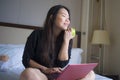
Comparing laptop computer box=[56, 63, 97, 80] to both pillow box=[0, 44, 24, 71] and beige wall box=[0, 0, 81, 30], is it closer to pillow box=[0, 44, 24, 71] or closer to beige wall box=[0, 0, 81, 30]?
pillow box=[0, 44, 24, 71]

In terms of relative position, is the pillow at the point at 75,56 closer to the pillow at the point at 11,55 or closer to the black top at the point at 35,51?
the pillow at the point at 11,55

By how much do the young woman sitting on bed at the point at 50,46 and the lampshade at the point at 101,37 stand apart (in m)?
1.56

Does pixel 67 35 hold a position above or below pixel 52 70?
above

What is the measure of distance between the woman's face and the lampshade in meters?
1.61

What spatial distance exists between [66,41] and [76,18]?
1.72 metres

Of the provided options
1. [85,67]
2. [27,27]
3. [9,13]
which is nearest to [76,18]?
[27,27]

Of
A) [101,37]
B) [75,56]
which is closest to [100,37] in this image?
[101,37]

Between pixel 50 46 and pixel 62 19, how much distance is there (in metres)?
0.22

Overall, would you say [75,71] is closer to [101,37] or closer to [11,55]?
[11,55]

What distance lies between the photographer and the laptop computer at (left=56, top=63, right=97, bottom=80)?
1.18 m

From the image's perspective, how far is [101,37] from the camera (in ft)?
9.78

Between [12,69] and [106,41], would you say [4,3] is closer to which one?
[12,69]

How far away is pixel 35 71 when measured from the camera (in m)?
1.20

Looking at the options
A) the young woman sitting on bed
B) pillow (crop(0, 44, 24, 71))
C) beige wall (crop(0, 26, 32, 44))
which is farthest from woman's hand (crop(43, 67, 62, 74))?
beige wall (crop(0, 26, 32, 44))
